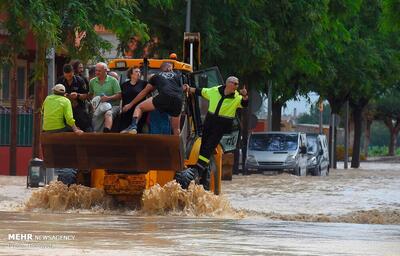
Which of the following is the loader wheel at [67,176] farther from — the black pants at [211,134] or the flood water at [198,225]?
the black pants at [211,134]

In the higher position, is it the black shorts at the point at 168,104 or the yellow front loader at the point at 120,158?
the black shorts at the point at 168,104

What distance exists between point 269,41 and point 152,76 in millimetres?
18406

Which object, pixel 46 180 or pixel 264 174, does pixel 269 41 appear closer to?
pixel 264 174

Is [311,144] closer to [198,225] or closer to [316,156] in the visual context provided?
[316,156]

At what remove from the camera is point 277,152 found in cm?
4409

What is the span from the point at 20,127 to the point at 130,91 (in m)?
18.4

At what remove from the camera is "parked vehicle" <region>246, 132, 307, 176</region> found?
143ft

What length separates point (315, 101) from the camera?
214 ft

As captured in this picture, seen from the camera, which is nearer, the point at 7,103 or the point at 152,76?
the point at 152,76

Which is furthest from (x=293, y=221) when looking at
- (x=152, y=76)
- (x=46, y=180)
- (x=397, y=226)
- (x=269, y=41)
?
(x=269, y=41)

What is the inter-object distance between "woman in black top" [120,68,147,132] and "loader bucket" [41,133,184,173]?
716mm

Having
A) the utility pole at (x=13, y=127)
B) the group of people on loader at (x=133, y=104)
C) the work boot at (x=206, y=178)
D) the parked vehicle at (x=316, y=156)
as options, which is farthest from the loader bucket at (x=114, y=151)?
the parked vehicle at (x=316, y=156)

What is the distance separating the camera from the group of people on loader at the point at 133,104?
19.7m

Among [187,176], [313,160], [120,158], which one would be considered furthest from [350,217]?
[313,160]
